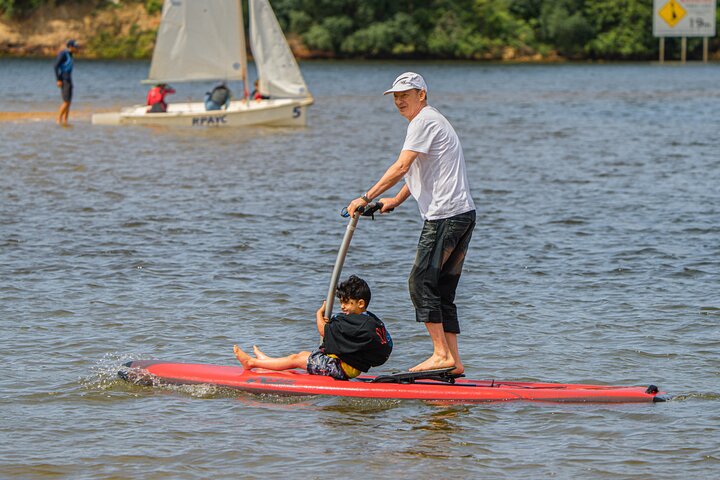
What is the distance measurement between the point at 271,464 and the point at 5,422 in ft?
6.39

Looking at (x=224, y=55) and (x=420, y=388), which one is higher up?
(x=224, y=55)

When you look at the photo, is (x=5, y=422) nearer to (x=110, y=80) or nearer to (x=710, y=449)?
(x=710, y=449)

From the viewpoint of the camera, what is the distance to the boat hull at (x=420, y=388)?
8203 millimetres

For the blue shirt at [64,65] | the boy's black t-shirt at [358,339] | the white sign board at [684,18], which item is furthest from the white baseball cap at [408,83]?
the white sign board at [684,18]

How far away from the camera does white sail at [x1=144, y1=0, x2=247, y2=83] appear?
3109cm

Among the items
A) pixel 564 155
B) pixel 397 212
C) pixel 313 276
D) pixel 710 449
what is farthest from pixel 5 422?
pixel 564 155

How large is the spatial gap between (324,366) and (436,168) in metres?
1.60

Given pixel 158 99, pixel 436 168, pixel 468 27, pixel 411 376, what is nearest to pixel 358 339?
pixel 411 376

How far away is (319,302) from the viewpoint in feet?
37.8

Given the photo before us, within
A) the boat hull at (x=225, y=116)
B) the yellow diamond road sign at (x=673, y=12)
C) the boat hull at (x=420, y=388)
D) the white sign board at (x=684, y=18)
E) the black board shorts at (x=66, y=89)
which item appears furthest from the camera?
the yellow diamond road sign at (x=673, y=12)

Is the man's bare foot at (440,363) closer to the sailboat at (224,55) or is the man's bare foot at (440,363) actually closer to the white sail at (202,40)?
the sailboat at (224,55)

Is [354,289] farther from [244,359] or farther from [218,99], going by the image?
[218,99]

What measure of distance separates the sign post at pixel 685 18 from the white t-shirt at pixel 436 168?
85140 millimetres

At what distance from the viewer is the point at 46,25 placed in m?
89.8
